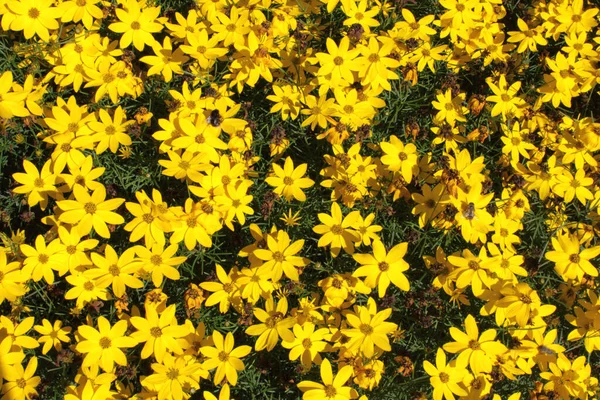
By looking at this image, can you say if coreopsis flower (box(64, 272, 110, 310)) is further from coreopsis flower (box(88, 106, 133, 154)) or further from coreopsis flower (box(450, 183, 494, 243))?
coreopsis flower (box(450, 183, 494, 243))

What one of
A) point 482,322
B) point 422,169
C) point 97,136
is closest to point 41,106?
point 97,136

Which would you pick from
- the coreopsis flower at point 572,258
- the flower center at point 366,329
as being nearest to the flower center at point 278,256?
the flower center at point 366,329

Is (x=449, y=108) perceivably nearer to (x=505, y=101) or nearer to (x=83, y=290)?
(x=505, y=101)

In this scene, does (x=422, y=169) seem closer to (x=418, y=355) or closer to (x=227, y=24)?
(x=418, y=355)

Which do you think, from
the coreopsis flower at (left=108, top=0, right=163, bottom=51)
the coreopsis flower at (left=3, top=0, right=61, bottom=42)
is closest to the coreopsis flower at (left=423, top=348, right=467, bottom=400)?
the coreopsis flower at (left=108, top=0, right=163, bottom=51)

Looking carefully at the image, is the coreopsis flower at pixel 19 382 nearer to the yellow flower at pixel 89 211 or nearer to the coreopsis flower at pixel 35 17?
the yellow flower at pixel 89 211
